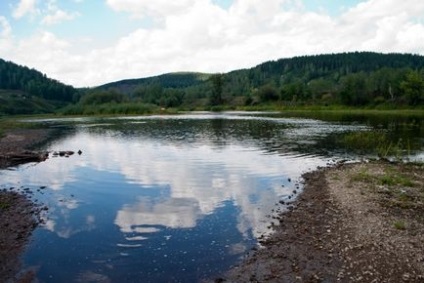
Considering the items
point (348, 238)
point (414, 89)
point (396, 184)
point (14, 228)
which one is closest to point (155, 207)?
point (14, 228)

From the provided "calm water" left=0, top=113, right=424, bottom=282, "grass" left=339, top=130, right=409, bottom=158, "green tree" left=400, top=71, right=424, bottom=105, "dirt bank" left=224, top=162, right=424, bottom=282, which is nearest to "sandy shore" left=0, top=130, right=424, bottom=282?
"dirt bank" left=224, top=162, right=424, bottom=282

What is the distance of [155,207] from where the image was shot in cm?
2542

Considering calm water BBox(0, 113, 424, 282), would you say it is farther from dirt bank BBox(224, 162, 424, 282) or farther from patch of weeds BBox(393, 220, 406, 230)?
patch of weeds BBox(393, 220, 406, 230)

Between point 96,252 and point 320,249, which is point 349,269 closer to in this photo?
point 320,249

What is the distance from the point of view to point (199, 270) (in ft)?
53.3

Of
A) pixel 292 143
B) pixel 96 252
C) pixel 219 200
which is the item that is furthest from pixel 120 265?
pixel 292 143

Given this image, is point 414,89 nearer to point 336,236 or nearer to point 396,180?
point 396,180

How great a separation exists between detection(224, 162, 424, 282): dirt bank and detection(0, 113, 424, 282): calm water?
135 centimetres

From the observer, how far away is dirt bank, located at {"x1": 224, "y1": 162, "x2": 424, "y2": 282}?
1569 centimetres

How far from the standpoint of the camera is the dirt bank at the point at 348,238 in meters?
15.7

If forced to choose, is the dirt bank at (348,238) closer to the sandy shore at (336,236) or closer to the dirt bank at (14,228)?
the sandy shore at (336,236)

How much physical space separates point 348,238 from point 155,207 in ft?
38.8

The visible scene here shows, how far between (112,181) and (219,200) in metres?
11.4

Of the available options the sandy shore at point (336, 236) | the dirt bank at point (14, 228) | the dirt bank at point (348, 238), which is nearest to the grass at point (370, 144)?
the sandy shore at point (336, 236)
